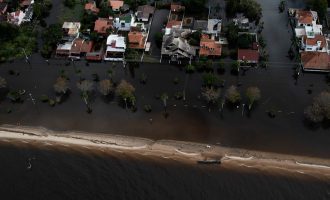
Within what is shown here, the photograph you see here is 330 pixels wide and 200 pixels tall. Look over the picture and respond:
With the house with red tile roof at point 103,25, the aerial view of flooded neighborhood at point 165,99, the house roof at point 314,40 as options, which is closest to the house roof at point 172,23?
the aerial view of flooded neighborhood at point 165,99

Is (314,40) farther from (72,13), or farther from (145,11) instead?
(72,13)

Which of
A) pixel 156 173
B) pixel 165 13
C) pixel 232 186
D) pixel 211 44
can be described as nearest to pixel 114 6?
pixel 165 13

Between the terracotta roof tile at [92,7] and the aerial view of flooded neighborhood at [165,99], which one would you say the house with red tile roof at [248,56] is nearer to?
the aerial view of flooded neighborhood at [165,99]

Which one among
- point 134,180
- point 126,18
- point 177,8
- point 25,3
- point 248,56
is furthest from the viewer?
point 25,3

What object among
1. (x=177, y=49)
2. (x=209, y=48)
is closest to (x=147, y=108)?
(x=177, y=49)

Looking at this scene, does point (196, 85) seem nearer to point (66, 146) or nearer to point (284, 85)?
point (284, 85)
